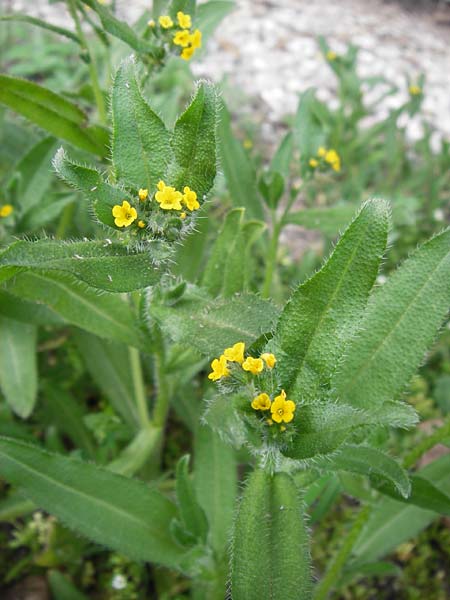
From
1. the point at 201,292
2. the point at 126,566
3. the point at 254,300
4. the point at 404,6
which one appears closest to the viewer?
the point at 254,300

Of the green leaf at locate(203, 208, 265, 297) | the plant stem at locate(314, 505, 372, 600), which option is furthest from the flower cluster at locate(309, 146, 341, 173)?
the plant stem at locate(314, 505, 372, 600)

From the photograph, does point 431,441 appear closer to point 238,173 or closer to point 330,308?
point 330,308

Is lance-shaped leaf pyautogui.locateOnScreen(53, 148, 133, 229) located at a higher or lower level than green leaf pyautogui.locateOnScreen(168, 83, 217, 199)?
lower

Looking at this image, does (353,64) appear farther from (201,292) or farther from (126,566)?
(126,566)

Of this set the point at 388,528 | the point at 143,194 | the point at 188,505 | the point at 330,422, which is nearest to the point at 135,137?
the point at 143,194

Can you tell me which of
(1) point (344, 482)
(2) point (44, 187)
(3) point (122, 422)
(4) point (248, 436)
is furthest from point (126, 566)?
(2) point (44, 187)

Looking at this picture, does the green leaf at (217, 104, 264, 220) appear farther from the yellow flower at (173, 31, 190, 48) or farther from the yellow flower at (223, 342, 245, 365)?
the yellow flower at (223, 342, 245, 365)
